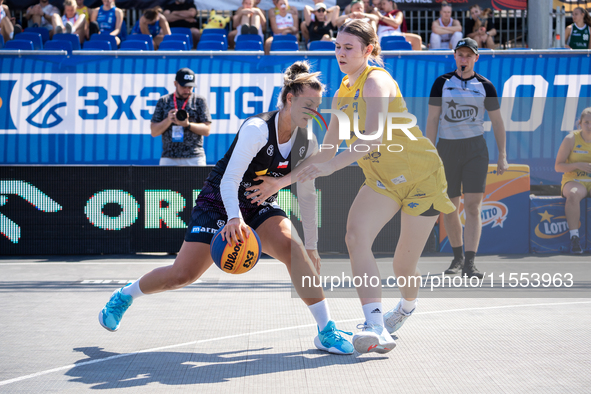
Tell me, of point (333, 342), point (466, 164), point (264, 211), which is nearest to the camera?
point (333, 342)

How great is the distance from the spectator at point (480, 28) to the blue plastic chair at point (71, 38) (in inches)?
297

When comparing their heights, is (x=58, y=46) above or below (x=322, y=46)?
below

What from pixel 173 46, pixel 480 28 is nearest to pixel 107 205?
pixel 173 46

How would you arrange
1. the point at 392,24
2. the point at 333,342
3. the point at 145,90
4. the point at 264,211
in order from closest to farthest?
the point at 333,342, the point at 264,211, the point at 145,90, the point at 392,24

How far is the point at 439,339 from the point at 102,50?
28.0 feet

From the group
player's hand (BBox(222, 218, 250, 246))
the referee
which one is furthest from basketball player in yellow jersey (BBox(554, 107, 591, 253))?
player's hand (BBox(222, 218, 250, 246))

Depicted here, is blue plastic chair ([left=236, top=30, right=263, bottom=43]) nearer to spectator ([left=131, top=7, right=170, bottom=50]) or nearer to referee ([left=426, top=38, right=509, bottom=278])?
spectator ([left=131, top=7, right=170, bottom=50])

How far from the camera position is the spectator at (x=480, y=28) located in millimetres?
12501

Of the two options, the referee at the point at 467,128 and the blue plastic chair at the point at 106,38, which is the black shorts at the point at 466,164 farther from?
the blue plastic chair at the point at 106,38

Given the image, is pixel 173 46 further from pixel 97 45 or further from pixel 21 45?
pixel 21 45

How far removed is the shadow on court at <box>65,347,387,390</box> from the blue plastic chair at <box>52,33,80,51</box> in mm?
8644

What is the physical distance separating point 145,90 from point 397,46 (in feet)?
14.5

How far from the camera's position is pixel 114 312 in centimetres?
418

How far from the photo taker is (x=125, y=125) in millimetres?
10383
